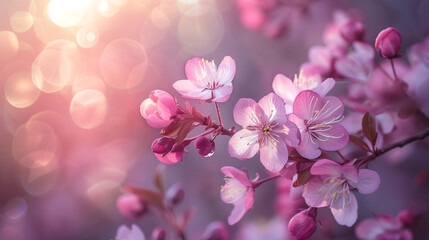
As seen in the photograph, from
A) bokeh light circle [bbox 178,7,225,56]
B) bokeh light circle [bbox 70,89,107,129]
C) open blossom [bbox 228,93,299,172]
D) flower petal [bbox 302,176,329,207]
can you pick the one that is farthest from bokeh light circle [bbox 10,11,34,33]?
flower petal [bbox 302,176,329,207]

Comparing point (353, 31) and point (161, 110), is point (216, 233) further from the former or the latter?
point (353, 31)

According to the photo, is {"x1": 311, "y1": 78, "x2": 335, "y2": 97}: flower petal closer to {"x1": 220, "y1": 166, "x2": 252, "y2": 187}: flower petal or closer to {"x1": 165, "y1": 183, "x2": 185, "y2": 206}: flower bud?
{"x1": 220, "y1": 166, "x2": 252, "y2": 187}: flower petal

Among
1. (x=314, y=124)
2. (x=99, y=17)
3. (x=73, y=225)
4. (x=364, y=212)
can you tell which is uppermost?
(x=99, y=17)

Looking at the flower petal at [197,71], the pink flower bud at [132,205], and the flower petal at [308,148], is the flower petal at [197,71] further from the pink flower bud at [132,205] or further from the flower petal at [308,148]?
the pink flower bud at [132,205]

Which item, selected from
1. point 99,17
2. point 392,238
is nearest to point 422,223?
point 392,238

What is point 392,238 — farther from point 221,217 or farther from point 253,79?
point 253,79
